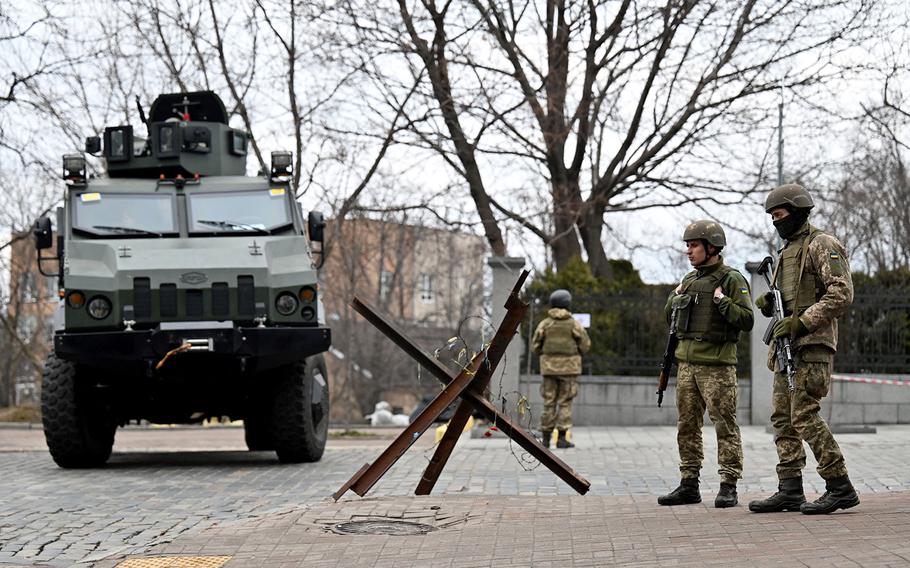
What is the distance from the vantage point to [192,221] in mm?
12922

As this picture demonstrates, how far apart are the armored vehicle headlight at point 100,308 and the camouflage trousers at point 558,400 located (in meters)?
5.05

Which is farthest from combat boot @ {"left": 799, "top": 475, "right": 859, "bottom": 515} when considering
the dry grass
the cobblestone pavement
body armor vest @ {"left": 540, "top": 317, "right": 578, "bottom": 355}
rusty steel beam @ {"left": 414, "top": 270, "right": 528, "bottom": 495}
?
the dry grass

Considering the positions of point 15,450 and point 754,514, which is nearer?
point 754,514

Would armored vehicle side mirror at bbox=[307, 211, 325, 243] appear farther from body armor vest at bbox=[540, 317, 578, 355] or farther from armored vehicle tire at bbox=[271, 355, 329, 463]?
body armor vest at bbox=[540, 317, 578, 355]

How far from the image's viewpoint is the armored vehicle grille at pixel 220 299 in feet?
40.0

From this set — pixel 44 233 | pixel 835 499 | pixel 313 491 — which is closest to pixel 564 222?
pixel 44 233

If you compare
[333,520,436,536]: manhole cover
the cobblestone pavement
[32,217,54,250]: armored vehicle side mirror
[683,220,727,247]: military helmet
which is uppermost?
[32,217,54,250]: armored vehicle side mirror

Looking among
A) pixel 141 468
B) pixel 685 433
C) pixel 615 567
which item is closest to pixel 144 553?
pixel 615 567

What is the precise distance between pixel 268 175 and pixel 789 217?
669 cm

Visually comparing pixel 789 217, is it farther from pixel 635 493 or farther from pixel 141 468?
pixel 141 468

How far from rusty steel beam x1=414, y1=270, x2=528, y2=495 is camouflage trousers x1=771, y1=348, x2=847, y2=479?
5.55 ft

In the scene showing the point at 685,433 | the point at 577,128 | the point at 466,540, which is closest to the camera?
the point at 466,540

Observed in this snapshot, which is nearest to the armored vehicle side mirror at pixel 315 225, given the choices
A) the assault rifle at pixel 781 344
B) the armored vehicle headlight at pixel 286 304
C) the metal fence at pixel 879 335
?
the armored vehicle headlight at pixel 286 304

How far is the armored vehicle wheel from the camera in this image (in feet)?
43.0
